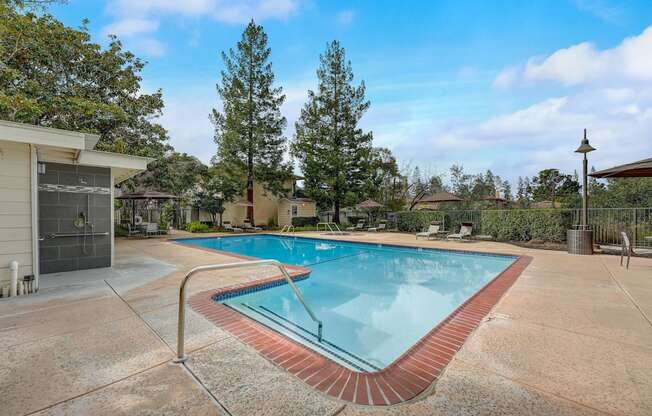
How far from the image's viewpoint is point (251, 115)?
792 inches

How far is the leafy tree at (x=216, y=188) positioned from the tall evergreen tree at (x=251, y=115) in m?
0.67

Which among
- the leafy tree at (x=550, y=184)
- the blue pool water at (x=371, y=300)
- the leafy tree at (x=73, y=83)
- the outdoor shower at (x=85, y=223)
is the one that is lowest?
the blue pool water at (x=371, y=300)

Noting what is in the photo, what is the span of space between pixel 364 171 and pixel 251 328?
63.7ft

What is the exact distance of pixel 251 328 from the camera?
336cm

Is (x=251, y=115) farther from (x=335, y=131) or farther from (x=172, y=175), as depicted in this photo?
(x=172, y=175)

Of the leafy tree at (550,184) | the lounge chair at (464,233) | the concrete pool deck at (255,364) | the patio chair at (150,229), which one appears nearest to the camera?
the concrete pool deck at (255,364)

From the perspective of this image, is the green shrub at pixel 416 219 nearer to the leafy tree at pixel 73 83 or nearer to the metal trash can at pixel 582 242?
the metal trash can at pixel 582 242

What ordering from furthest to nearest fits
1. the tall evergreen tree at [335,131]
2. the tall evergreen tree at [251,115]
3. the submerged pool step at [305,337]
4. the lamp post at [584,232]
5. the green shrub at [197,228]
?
the tall evergreen tree at [335,131]
the tall evergreen tree at [251,115]
the green shrub at [197,228]
the lamp post at [584,232]
the submerged pool step at [305,337]

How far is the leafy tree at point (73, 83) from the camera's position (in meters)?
9.31

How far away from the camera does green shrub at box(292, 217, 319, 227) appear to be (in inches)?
903

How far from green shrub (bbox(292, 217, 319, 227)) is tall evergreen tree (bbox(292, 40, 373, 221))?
2474 mm

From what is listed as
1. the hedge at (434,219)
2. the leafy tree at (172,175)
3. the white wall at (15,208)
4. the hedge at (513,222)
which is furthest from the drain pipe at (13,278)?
the hedge at (434,219)

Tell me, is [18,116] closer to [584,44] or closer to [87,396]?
[87,396]

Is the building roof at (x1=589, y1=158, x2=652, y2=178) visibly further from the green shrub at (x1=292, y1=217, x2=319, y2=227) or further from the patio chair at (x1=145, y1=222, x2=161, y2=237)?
the patio chair at (x1=145, y1=222, x2=161, y2=237)
